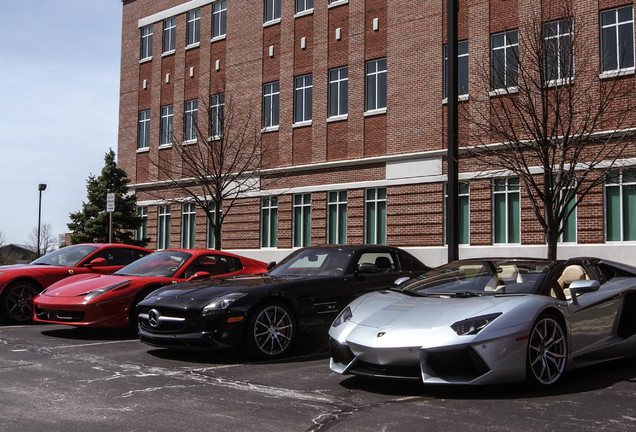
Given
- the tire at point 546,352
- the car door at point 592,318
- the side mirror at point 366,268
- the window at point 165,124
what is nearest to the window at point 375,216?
the window at point 165,124

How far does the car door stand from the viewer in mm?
6422

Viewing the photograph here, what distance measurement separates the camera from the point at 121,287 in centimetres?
1011

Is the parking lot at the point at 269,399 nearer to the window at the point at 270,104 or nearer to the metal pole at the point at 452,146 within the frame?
the metal pole at the point at 452,146

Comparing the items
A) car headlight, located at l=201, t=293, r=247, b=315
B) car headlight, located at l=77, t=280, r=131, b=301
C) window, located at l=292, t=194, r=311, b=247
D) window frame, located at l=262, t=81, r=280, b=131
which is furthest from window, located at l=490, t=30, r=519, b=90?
window frame, located at l=262, t=81, r=280, b=131

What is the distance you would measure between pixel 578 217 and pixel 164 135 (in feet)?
62.7

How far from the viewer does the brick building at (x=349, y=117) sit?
19.3 m

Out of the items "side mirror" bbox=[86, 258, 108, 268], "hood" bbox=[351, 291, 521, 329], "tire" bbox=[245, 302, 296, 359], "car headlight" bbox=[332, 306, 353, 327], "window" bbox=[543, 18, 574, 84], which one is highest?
"window" bbox=[543, 18, 574, 84]

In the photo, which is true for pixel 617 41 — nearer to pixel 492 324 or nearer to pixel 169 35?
pixel 492 324

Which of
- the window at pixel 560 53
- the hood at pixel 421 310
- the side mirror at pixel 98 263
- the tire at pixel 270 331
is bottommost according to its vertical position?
the tire at pixel 270 331

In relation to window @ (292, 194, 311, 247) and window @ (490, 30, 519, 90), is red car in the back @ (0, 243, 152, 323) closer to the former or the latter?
window @ (490, 30, 519, 90)

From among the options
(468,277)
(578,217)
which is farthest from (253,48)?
(468,277)

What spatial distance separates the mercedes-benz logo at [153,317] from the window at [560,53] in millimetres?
8473

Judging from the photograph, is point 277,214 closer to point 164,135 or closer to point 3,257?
point 164,135

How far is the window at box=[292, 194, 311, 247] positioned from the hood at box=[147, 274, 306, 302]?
53.2 feet
